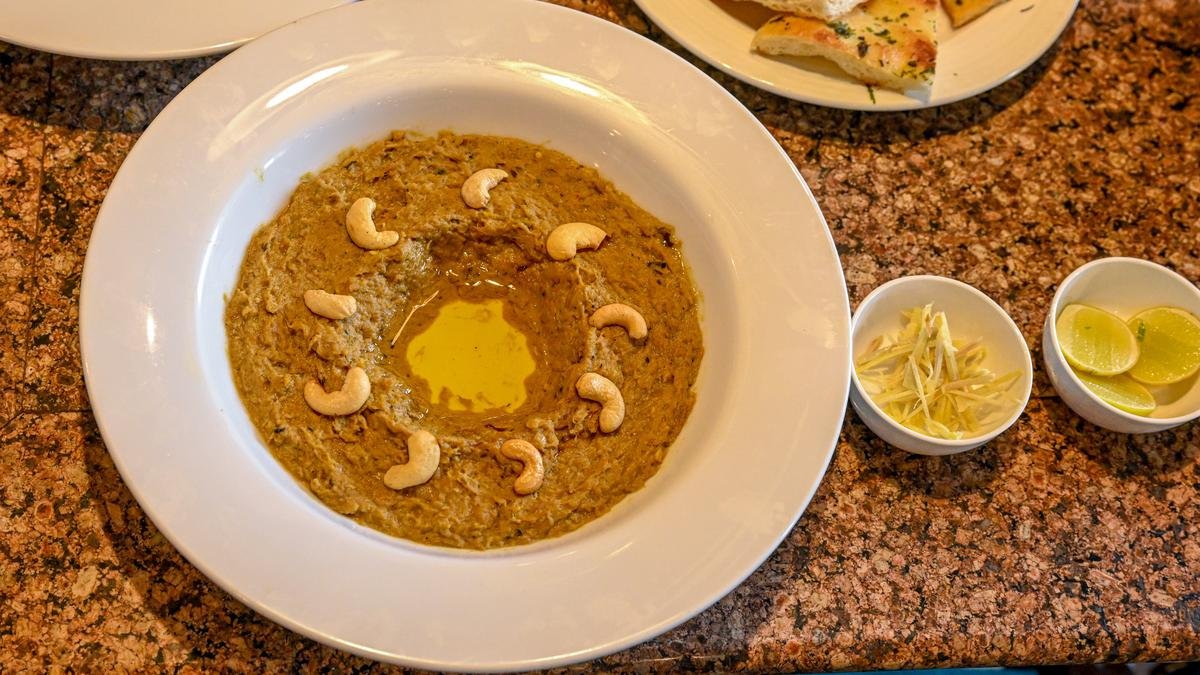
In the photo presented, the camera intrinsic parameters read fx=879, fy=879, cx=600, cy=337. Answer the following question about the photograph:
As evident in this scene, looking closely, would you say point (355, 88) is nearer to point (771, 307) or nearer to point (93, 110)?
point (93, 110)

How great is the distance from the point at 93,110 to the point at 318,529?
1.11 meters

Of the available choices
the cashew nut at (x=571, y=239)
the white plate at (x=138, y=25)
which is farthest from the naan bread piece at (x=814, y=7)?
the white plate at (x=138, y=25)

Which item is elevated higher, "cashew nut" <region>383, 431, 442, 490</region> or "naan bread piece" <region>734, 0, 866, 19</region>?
"naan bread piece" <region>734, 0, 866, 19</region>

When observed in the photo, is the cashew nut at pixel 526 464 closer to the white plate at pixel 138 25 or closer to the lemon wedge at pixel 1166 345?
the white plate at pixel 138 25

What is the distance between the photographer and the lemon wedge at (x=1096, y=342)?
1786 mm

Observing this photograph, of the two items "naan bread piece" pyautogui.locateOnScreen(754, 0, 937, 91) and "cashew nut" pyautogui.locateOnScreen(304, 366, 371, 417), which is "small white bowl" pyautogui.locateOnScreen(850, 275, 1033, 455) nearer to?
A: "naan bread piece" pyautogui.locateOnScreen(754, 0, 937, 91)

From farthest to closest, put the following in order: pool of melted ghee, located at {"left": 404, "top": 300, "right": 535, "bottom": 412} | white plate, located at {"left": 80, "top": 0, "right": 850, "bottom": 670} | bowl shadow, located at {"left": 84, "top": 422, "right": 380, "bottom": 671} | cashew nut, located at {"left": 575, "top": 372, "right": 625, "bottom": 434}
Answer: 1. pool of melted ghee, located at {"left": 404, "top": 300, "right": 535, "bottom": 412}
2. cashew nut, located at {"left": 575, "top": 372, "right": 625, "bottom": 434}
3. bowl shadow, located at {"left": 84, "top": 422, "right": 380, "bottom": 671}
4. white plate, located at {"left": 80, "top": 0, "right": 850, "bottom": 670}

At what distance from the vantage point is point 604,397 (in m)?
1.61

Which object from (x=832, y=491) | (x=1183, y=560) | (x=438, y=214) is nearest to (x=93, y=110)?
(x=438, y=214)

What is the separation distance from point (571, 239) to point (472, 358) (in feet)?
1.01

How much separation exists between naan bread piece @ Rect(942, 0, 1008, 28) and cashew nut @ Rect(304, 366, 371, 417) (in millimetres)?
1625

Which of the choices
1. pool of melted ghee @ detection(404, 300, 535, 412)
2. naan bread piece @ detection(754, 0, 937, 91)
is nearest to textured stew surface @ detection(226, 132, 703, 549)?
pool of melted ghee @ detection(404, 300, 535, 412)

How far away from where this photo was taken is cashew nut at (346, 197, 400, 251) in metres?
1.68

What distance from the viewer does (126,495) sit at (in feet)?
5.08
